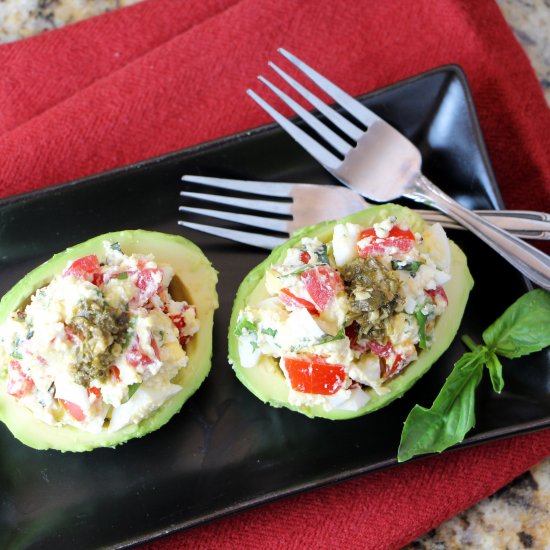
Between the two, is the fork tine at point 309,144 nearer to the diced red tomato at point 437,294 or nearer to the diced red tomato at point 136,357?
the diced red tomato at point 437,294

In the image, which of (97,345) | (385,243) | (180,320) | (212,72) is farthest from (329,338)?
(212,72)

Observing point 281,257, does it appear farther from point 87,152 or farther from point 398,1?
point 398,1

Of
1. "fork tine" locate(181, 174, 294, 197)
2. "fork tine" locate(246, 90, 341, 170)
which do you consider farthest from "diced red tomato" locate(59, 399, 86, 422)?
"fork tine" locate(246, 90, 341, 170)

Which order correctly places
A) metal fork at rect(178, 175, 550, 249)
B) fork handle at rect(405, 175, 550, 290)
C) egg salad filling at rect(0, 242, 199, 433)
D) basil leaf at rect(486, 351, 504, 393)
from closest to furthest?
egg salad filling at rect(0, 242, 199, 433) → basil leaf at rect(486, 351, 504, 393) → fork handle at rect(405, 175, 550, 290) → metal fork at rect(178, 175, 550, 249)

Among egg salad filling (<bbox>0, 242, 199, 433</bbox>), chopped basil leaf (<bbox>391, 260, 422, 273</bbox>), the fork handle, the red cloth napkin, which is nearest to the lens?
egg salad filling (<bbox>0, 242, 199, 433</bbox>)

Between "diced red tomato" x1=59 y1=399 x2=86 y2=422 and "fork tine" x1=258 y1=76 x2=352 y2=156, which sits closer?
"diced red tomato" x1=59 y1=399 x2=86 y2=422

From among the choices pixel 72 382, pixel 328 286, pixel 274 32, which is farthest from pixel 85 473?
pixel 274 32

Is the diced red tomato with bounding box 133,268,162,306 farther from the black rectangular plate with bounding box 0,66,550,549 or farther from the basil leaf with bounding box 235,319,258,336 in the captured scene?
the black rectangular plate with bounding box 0,66,550,549
